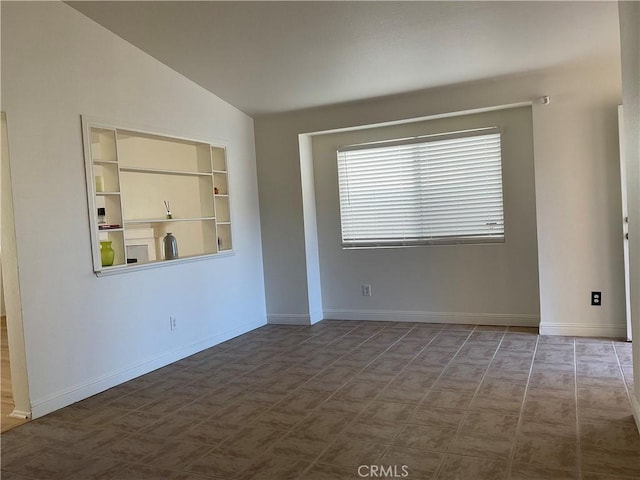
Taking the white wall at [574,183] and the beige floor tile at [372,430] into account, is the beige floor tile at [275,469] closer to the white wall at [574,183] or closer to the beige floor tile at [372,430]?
the beige floor tile at [372,430]

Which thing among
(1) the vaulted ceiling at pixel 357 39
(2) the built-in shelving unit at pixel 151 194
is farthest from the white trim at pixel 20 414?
(1) the vaulted ceiling at pixel 357 39

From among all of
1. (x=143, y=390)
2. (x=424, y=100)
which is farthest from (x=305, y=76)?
(x=143, y=390)

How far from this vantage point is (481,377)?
3.59m

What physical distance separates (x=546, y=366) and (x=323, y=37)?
9.71 feet

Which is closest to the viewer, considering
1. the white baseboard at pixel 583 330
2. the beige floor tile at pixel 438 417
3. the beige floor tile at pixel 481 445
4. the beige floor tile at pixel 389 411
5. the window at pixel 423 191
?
the beige floor tile at pixel 481 445

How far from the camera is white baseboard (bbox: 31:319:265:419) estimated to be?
3.38 metres

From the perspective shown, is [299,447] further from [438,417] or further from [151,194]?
[151,194]

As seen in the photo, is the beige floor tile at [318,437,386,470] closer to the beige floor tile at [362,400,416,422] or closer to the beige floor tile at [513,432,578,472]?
the beige floor tile at [362,400,416,422]

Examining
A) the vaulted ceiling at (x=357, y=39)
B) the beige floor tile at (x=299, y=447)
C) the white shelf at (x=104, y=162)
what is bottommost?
the beige floor tile at (x=299, y=447)

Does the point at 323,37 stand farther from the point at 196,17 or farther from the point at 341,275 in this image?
the point at 341,275

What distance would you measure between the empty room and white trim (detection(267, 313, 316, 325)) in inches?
1.0

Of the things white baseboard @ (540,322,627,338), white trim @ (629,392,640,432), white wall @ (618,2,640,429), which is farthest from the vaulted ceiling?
white trim @ (629,392,640,432)

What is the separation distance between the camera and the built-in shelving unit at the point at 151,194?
3.97 metres

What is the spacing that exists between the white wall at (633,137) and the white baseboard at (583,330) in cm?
175
